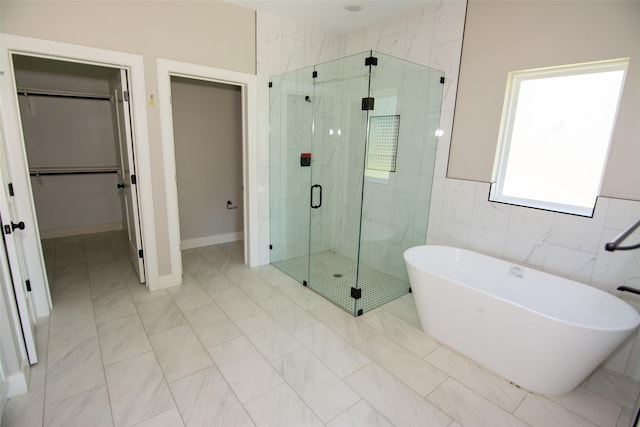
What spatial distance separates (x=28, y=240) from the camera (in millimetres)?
2461

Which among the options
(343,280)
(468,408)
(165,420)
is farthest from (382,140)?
(165,420)

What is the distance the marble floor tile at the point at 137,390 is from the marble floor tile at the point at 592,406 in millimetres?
2414

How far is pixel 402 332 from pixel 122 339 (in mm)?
2235

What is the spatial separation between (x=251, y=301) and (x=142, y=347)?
3.22 ft

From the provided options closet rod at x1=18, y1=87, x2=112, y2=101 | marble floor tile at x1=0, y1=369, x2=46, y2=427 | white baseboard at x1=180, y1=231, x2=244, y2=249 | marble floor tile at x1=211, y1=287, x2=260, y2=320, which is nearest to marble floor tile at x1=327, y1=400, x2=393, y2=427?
marble floor tile at x1=211, y1=287, x2=260, y2=320

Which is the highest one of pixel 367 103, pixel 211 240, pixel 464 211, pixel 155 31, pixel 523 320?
pixel 155 31

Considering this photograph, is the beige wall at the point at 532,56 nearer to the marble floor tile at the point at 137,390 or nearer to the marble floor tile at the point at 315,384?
the marble floor tile at the point at 315,384

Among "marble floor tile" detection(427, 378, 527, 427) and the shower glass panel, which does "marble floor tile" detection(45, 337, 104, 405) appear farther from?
"marble floor tile" detection(427, 378, 527, 427)

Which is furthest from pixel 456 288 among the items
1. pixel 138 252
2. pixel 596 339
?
pixel 138 252

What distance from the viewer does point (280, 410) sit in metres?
1.77

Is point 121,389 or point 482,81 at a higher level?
point 482,81

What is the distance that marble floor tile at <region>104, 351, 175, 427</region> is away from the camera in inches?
68.0

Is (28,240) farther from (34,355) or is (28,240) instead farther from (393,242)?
(393,242)

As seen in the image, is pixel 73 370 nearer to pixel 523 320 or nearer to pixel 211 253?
pixel 211 253
